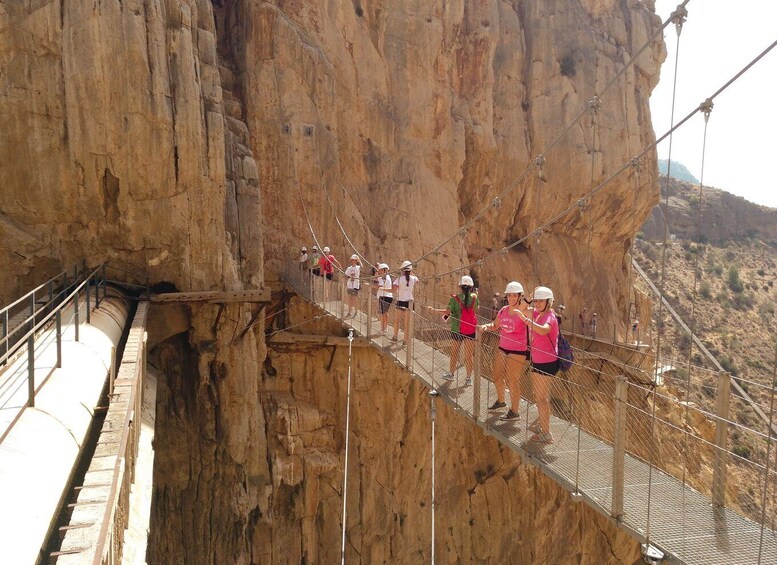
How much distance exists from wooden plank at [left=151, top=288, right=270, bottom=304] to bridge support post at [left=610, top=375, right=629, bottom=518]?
5.93 meters

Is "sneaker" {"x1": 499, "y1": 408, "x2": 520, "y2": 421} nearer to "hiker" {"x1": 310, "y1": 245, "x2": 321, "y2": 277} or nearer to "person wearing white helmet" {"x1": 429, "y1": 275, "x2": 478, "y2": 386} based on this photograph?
"person wearing white helmet" {"x1": 429, "y1": 275, "x2": 478, "y2": 386}

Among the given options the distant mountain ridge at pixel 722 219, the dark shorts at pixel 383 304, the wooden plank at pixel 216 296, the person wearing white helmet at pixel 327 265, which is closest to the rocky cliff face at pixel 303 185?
the wooden plank at pixel 216 296

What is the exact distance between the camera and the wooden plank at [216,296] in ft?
25.8

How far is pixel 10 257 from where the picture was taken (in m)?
7.48

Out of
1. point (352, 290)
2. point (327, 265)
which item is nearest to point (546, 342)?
point (352, 290)

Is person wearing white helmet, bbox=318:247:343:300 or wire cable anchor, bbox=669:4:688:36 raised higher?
wire cable anchor, bbox=669:4:688:36

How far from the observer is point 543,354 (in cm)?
436

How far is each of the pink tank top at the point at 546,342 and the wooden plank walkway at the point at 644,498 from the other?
1.90 feet

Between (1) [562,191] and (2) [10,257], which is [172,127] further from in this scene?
(1) [562,191]

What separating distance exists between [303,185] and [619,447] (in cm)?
902

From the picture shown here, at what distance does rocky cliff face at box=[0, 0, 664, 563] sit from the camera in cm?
750

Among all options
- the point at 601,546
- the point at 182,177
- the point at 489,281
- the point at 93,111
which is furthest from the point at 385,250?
the point at 601,546

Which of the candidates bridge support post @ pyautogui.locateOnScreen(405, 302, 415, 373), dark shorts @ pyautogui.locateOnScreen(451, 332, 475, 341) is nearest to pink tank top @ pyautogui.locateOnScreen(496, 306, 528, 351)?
dark shorts @ pyautogui.locateOnScreen(451, 332, 475, 341)

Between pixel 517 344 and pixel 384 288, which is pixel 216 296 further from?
pixel 517 344
